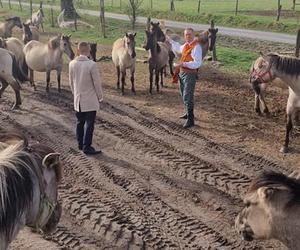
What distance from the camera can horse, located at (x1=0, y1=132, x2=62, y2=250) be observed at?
2.84 m

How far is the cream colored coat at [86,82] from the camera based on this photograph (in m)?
7.84

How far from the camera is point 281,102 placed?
444 inches

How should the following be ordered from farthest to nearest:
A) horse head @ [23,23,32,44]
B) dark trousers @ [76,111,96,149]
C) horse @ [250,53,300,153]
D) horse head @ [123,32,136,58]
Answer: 1. horse head @ [23,23,32,44]
2. horse head @ [123,32,136,58]
3. horse @ [250,53,300,153]
4. dark trousers @ [76,111,96,149]

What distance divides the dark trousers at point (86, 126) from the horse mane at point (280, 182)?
4.83 meters

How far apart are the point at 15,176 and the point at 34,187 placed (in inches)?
7.7

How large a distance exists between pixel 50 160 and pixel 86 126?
5051 millimetres

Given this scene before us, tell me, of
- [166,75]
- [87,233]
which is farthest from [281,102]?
[87,233]

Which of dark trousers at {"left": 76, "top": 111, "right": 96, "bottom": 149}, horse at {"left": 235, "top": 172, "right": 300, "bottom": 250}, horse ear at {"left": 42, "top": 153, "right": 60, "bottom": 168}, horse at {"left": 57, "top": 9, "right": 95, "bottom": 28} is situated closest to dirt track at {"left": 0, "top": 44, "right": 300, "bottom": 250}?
dark trousers at {"left": 76, "top": 111, "right": 96, "bottom": 149}

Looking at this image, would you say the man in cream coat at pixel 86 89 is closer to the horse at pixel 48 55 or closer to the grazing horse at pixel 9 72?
the grazing horse at pixel 9 72

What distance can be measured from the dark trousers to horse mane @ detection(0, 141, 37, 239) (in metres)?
5.11

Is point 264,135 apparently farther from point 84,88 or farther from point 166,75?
point 166,75

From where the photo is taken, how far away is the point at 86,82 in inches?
312

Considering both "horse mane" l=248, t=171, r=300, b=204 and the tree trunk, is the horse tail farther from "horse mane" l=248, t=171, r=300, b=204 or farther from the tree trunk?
the tree trunk

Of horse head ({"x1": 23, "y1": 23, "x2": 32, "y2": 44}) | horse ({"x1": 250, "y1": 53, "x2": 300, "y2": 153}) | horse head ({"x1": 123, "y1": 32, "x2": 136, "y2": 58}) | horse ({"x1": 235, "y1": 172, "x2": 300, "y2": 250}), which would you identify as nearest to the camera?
horse ({"x1": 235, "y1": 172, "x2": 300, "y2": 250})
